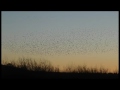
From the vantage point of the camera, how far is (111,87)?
8.32 feet

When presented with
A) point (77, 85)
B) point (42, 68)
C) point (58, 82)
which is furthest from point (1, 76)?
point (42, 68)

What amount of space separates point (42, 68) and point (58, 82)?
1707 millimetres

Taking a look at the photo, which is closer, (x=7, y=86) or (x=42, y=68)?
(x=7, y=86)

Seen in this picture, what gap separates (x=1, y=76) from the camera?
251cm

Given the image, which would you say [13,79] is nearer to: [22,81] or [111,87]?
[22,81]

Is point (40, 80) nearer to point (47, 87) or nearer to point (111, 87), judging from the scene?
point (47, 87)
